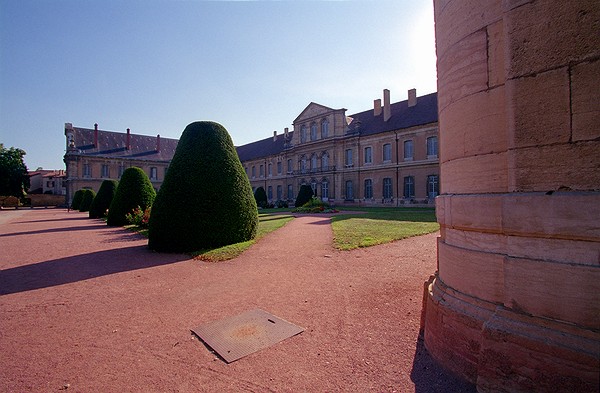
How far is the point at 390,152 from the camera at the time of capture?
107ft

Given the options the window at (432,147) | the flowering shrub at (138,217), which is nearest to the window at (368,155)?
the window at (432,147)

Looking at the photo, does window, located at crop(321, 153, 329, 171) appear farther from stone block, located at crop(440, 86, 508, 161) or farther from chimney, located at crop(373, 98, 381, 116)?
stone block, located at crop(440, 86, 508, 161)

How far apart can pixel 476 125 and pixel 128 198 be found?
53.6 feet

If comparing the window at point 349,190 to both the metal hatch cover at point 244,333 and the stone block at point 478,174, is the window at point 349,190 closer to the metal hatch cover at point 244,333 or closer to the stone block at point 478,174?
the metal hatch cover at point 244,333

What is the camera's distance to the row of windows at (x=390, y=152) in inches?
1139

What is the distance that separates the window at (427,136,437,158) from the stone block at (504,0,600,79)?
28.5 m

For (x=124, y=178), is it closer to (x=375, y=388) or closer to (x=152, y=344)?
(x=152, y=344)

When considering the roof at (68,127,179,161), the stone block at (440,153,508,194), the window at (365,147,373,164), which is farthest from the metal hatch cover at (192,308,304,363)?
the roof at (68,127,179,161)

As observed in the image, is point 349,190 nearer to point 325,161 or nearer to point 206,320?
point 325,161

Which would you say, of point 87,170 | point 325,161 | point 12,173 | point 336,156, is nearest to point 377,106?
point 336,156

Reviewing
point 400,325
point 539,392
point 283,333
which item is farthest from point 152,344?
point 539,392

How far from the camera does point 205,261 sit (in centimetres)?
710

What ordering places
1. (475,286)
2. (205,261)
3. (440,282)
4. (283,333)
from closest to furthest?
(475,286)
(440,282)
(283,333)
(205,261)

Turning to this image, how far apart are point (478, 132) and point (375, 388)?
2.38m
